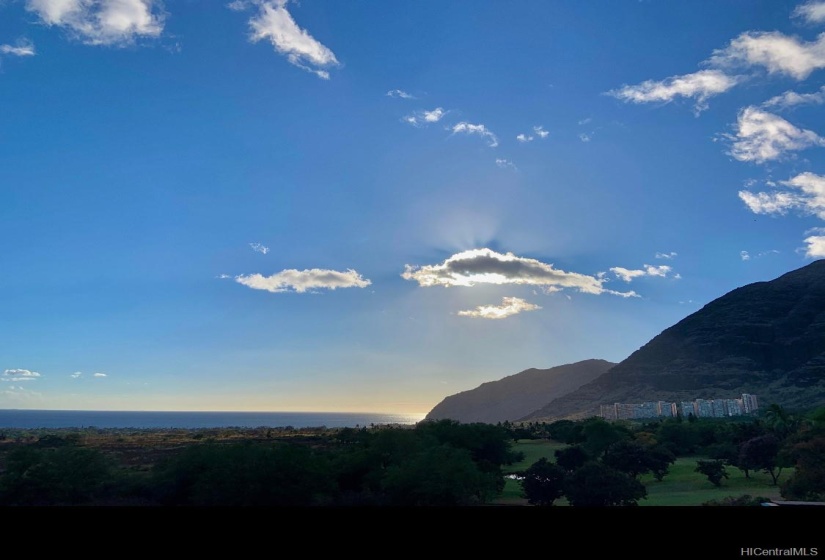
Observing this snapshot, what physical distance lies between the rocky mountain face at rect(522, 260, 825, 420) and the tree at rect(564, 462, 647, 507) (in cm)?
9622

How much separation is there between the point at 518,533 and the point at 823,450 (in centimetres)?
3108

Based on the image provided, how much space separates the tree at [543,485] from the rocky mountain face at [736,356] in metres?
94.8

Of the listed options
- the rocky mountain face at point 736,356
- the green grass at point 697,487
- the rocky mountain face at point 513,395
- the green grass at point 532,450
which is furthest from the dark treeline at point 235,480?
the rocky mountain face at point 513,395

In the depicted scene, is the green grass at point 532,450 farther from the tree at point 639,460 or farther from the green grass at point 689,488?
the tree at point 639,460

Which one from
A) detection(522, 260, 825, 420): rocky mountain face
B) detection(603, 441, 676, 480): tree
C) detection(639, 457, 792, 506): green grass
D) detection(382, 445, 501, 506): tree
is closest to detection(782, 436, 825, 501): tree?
detection(639, 457, 792, 506): green grass

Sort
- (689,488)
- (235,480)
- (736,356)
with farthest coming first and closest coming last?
(736,356) < (689,488) < (235,480)

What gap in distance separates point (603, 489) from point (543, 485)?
4.35 m

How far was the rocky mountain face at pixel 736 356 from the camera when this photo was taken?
392ft

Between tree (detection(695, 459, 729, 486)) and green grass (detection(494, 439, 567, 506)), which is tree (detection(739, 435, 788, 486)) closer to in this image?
tree (detection(695, 459, 729, 486))

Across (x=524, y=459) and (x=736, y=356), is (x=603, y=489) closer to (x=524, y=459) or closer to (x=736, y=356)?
(x=524, y=459)

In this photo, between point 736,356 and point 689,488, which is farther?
point 736,356

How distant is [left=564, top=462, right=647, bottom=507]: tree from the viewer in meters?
28.1

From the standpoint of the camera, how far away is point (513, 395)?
527 feet

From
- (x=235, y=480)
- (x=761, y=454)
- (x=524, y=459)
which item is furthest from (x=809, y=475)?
(x=524, y=459)
